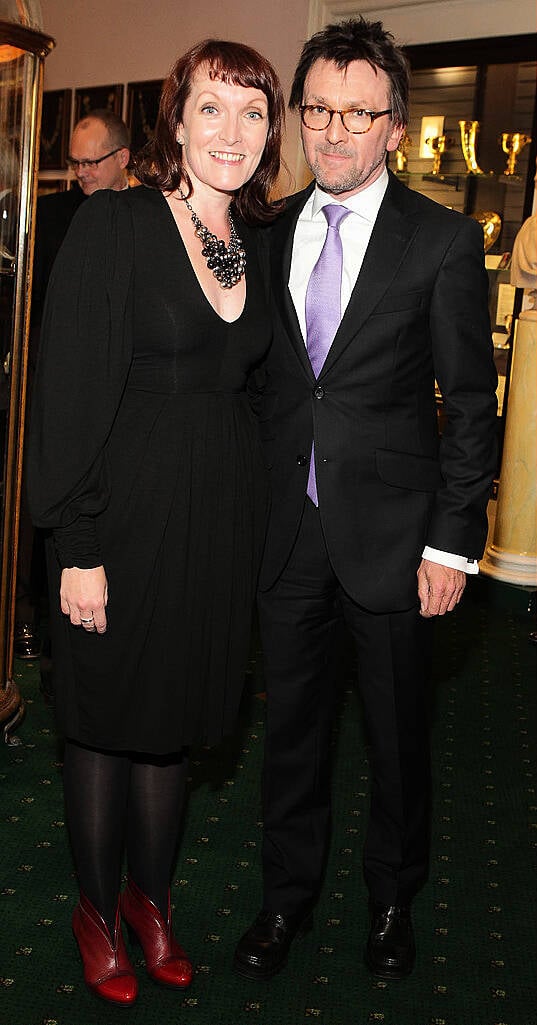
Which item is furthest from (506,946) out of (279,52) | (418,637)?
(279,52)

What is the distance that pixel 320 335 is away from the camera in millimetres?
2195

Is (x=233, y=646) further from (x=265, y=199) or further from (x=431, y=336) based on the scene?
(x=265, y=199)

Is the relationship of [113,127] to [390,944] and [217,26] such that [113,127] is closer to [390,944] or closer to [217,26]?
[390,944]

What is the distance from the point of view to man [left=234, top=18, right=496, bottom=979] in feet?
7.00

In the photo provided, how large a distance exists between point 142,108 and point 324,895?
6056mm

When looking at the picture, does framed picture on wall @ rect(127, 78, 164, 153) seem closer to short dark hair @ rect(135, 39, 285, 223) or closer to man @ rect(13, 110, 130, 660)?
man @ rect(13, 110, 130, 660)

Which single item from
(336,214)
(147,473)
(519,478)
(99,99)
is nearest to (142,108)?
(99,99)

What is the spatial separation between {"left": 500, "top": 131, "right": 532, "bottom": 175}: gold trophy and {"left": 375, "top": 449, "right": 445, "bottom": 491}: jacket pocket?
448 cm

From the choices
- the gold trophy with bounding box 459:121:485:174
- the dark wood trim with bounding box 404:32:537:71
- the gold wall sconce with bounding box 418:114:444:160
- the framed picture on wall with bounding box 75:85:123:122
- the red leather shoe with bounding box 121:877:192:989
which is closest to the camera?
the red leather shoe with bounding box 121:877:192:989

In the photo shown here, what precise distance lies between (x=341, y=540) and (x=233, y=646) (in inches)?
12.1

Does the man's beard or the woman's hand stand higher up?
the man's beard

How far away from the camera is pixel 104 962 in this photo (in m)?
2.26

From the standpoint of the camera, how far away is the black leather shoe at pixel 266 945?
241cm

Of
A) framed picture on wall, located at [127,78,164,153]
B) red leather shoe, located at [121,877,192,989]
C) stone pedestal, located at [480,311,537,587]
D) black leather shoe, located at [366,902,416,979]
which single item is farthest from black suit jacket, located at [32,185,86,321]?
framed picture on wall, located at [127,78,164,153]
